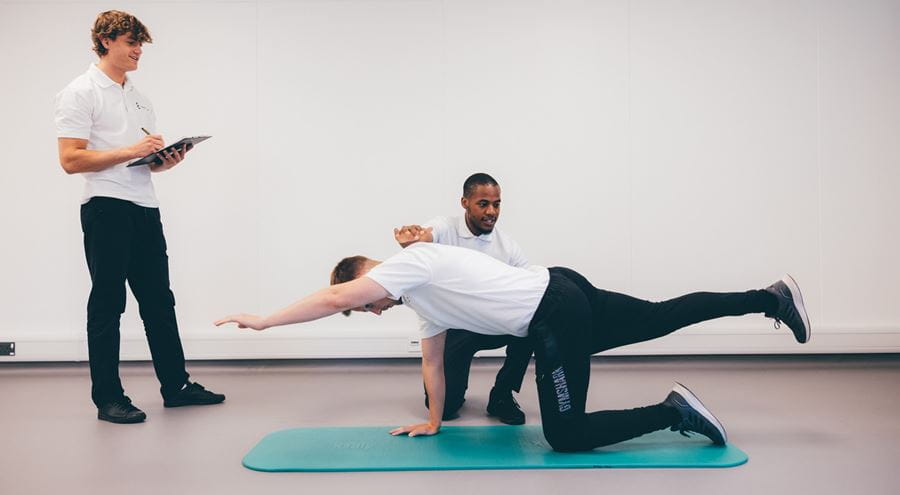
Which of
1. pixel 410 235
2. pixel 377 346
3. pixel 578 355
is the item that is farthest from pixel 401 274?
pixel 377 346

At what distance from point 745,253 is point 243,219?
3.04m

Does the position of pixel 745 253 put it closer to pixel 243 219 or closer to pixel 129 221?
pixel 243 219

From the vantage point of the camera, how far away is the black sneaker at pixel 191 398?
312 cm

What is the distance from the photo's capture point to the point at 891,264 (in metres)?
4.11

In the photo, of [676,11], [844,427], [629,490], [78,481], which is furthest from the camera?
[676,11]

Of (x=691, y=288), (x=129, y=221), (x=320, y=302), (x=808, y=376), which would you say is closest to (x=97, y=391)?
(x=129, y=221)

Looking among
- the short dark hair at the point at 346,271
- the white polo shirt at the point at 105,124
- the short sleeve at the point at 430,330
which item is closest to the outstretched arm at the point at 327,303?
the short dark hair at the point at 346,271

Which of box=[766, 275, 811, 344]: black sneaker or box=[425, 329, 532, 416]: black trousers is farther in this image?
box=[425, 329, 532, 416]: black trousers

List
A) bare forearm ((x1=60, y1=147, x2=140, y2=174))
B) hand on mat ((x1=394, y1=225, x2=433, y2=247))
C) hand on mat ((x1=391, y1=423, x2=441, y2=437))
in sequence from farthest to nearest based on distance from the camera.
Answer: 1. hand on mat ((x1=394, y1=225, x2=433, y2=247))
2. bare forearm ((x1=60, y1=147, x2=140, y2=174))
3. hand on mat ((x1=391, y1=423, x2=441, y2=437))

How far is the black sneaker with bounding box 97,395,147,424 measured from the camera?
111 inches

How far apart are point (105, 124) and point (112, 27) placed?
0.39 meters

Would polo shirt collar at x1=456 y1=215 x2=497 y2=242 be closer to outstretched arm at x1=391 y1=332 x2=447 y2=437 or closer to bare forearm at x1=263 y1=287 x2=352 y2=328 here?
outstretched arm at x1=391 y1=332 x2=447 y2=437

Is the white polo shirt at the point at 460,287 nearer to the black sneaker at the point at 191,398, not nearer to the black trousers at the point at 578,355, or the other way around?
the black trousers at the point at 578,355

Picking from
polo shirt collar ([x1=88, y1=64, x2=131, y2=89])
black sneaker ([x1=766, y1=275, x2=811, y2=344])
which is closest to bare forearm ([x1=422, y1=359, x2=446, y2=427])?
black sneaker ([x1=766, y1=275, x2=811, y2=344])
